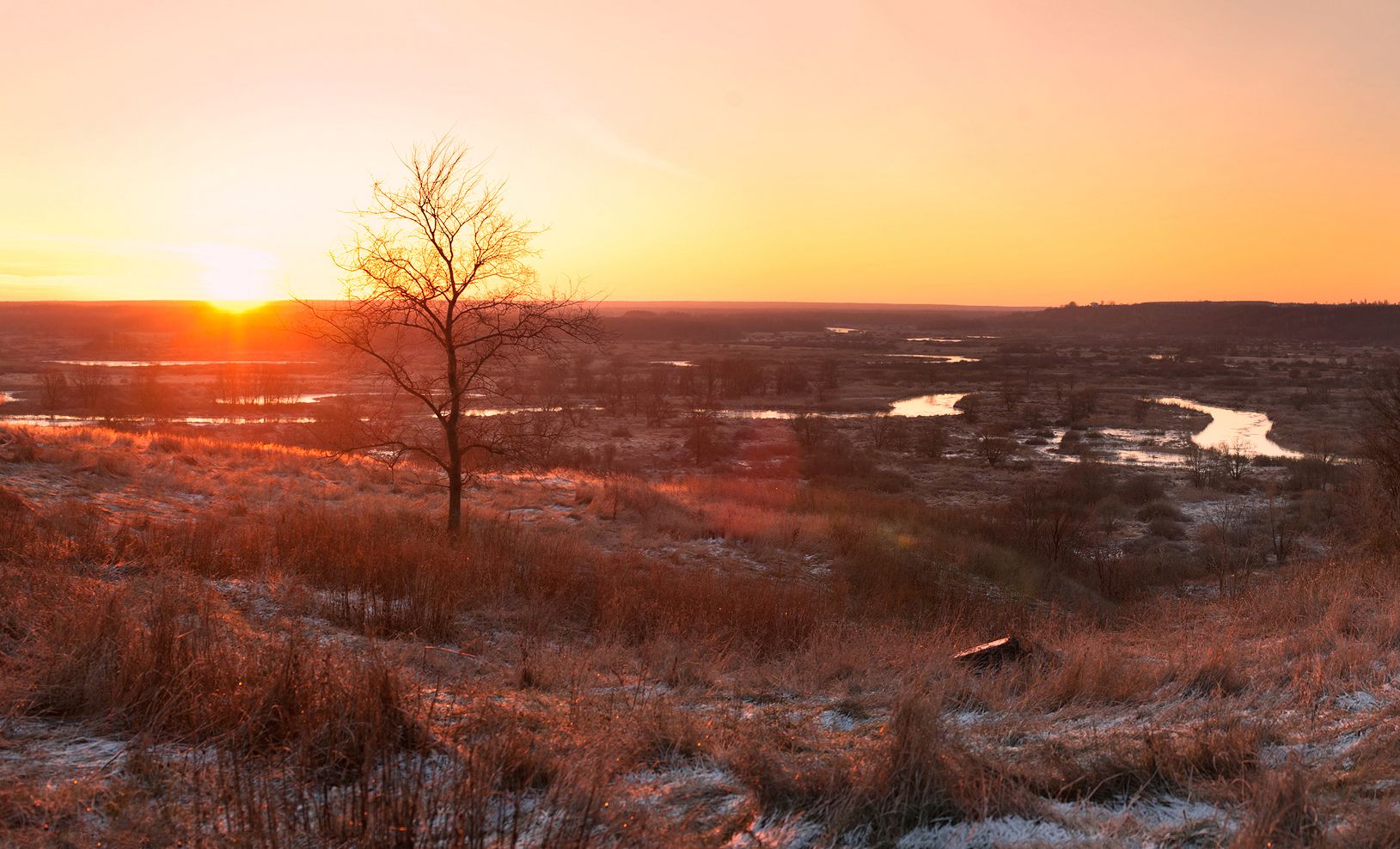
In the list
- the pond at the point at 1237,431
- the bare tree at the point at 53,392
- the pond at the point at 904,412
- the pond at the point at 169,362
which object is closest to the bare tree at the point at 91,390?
the bare tree at the point at 53,392

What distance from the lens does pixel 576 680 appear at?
5.47 meters

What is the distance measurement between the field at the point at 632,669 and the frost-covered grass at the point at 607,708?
0.02m

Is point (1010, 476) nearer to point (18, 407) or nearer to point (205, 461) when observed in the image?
point (205, 461)

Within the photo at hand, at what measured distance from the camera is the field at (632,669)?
10.7ft

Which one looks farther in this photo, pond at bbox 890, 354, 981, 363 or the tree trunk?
pond at bbox 890, 354, 981, 363

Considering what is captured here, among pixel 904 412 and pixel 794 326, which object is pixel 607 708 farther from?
pixel 794 326

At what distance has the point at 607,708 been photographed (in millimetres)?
4707

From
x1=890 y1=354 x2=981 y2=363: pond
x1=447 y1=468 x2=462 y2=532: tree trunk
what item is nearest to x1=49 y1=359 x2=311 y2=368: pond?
x1=447 y1=468 x2=462 y2=532: tree trunk

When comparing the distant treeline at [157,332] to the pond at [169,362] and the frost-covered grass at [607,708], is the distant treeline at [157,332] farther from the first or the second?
the frost-covered grass at [607,708]

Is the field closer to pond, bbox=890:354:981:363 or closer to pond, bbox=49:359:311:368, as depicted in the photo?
pond, bbox=49:359:311:368

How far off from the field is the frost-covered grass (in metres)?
0.02

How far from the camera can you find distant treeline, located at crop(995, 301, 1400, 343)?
12875 centimetres

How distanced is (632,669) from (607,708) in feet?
4.78

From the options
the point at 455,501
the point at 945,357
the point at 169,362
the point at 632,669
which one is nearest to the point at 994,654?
the point at 632,669
